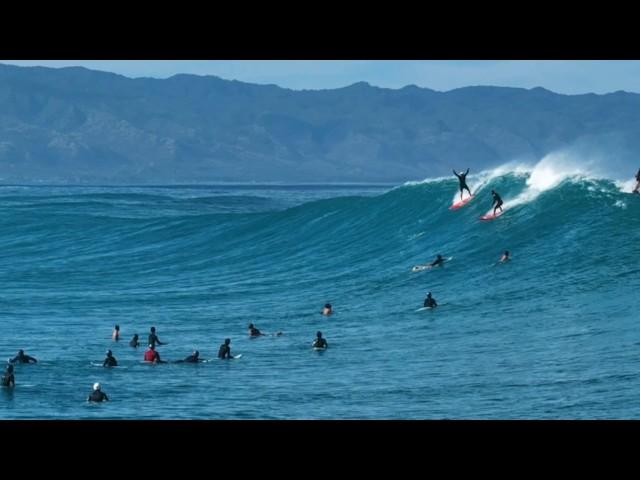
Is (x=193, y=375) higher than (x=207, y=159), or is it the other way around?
(x=207, y=159)

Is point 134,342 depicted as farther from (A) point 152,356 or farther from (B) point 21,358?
(B) point 21,358

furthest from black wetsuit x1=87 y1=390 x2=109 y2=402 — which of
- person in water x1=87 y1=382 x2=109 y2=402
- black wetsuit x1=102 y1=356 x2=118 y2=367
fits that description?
black wetsuit x1=102 y1=356 x2=118 y2=367

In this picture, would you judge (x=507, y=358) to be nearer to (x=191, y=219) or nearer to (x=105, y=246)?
(x=105, y=246)

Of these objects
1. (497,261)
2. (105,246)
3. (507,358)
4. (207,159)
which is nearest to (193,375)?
(507,358)

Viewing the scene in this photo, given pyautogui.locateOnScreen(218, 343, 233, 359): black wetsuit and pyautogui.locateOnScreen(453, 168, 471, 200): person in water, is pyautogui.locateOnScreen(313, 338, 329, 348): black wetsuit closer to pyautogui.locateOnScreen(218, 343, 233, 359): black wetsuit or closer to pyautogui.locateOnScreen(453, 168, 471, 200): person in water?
pyautogui.locateOnScreen(218, 343, 233, 359): black wetsuit

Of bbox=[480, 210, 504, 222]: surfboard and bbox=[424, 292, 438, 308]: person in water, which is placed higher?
bbox=[480, 210, 504, 222]: surfboard

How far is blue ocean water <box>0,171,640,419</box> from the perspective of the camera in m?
16.3

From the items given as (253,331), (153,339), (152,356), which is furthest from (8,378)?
(253,331)

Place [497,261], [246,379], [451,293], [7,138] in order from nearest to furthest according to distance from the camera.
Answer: [246,379], [451,293], [497,261], [7,138]

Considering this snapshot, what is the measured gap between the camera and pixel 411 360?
758 inches

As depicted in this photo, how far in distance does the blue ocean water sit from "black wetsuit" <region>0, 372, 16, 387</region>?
0.21m

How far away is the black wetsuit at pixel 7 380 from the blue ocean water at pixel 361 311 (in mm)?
210
